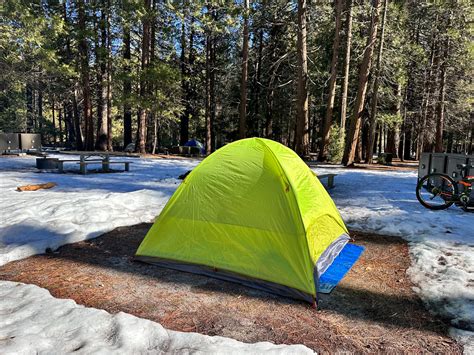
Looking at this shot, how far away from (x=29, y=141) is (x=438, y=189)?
21.2 m

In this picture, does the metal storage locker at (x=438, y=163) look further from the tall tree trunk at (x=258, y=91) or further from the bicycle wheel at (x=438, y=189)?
the tall tree trunk at (x=258, y=91)

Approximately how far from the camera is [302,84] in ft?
59.2

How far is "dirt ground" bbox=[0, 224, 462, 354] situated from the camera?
3.13 m

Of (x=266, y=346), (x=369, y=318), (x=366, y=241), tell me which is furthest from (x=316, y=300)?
(x=366, y=241)

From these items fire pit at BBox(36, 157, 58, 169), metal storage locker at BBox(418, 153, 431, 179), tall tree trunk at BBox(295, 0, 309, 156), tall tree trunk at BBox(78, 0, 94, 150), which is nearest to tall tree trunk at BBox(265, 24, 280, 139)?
tall tree trunk at BBox(295, 0, 309, 156)

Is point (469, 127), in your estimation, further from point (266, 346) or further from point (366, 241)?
point (266, 346)

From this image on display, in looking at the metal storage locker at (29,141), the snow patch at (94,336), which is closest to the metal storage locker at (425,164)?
the snow patch at (94,336)

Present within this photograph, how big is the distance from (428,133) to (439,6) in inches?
398

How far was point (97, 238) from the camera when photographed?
601cm

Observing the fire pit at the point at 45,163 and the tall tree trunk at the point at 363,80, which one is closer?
the fire pit at the point at 45,163

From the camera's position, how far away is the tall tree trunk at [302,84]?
1756 centimetres

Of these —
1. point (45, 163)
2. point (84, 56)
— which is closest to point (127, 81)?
point (84, 56)

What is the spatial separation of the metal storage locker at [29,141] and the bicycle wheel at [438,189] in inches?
816

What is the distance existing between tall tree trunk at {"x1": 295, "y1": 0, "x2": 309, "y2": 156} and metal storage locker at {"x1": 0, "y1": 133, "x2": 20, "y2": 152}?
16.1m
